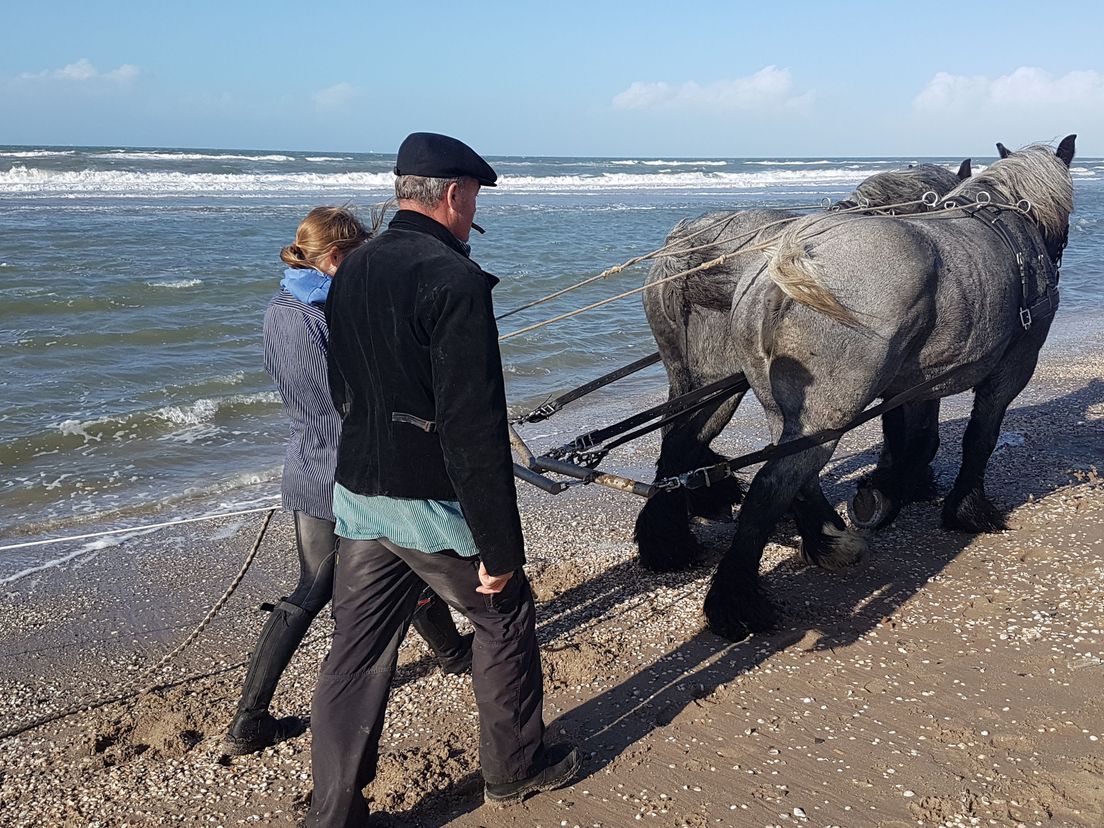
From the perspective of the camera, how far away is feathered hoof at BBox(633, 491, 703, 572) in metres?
4.75

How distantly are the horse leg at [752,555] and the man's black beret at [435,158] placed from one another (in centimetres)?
204

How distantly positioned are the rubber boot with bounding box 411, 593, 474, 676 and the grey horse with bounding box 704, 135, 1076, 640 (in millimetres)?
1064

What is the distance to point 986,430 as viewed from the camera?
5035mm

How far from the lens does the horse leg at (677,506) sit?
15.6ft

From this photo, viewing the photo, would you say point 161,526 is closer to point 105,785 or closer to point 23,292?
point 105,785

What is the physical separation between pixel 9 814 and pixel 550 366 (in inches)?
294

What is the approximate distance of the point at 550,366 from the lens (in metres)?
10.0

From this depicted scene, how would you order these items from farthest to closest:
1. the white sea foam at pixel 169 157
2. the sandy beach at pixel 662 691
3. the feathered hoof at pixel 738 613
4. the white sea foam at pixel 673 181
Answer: the white sea foam at pixel 673 181
the white sea foam at pixel 169 157
the feathered hoof at pixel 738 613
the sandy beach at pixel 662 691

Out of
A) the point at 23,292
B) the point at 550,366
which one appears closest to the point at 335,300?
the point at 550,366

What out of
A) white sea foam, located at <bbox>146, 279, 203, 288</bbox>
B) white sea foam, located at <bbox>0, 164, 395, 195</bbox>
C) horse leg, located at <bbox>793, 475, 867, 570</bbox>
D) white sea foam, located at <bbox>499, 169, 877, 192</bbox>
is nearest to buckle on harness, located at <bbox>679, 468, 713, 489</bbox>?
horse leg, located at <bbox>793, 475, 867, 570</bbox>

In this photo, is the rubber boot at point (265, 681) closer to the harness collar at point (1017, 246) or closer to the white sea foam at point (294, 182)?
the harness collar at point (1017, 246)

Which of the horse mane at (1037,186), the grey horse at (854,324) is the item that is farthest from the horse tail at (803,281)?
the horse mane at (1037,186)

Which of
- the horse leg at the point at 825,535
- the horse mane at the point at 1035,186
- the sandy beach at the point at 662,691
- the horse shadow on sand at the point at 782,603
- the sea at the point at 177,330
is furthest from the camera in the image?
the sea at the point at 177,330

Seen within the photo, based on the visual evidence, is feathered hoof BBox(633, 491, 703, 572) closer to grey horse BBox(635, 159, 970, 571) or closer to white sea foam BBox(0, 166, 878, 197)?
grey horse BBox(635, 159, 970, 571)
